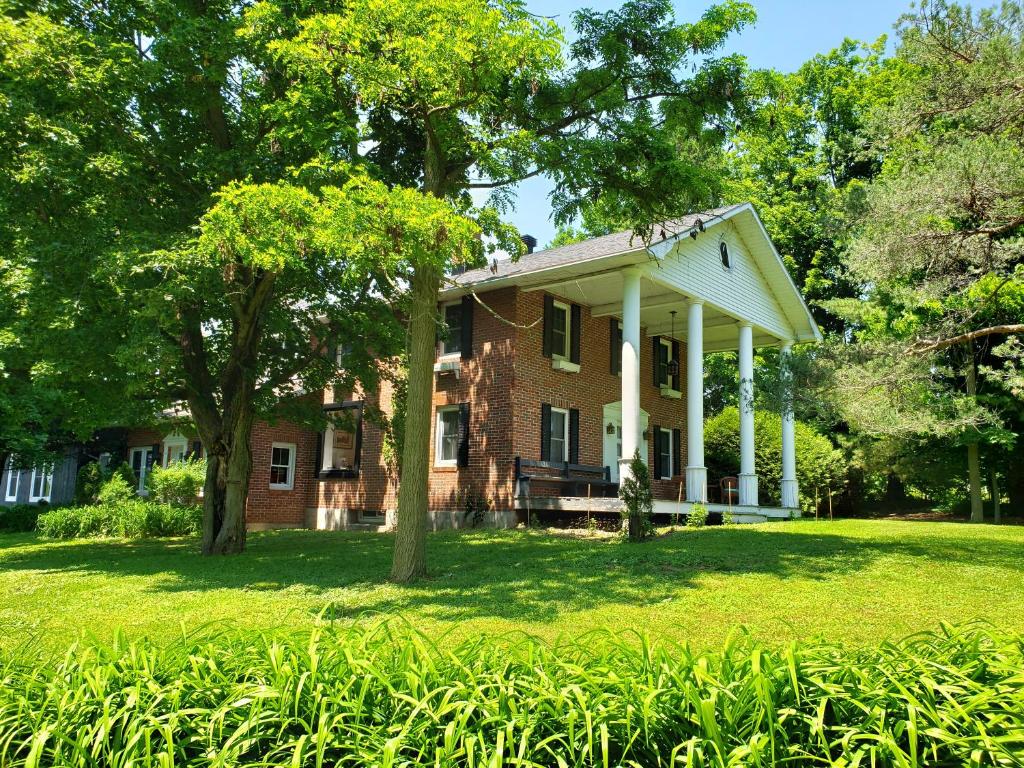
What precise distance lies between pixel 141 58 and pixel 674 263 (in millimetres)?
11269

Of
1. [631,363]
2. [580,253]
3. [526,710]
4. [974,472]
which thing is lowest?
[526,710]

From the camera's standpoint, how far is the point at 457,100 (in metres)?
9.06

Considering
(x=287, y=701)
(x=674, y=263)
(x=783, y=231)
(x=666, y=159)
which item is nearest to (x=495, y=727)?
(x=287, y=701)

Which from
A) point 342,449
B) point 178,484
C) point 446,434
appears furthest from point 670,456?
point 178,484

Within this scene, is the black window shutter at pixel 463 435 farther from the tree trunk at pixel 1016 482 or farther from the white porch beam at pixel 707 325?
the tree trunk at pixel 1016 482

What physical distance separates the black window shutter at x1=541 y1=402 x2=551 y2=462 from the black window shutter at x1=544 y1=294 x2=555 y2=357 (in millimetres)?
1303

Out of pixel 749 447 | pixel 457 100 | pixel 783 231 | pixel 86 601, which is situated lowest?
pixel 86 601

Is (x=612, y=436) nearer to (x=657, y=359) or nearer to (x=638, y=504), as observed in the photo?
(x=657, y=359)

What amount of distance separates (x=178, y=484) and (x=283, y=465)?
2837mm

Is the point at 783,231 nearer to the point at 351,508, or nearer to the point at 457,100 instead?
the point at 351,508

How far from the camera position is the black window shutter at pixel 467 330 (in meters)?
18.2

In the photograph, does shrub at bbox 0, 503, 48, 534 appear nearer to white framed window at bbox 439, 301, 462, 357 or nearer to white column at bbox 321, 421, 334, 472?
white column at bbox 321, 421, 334, 472

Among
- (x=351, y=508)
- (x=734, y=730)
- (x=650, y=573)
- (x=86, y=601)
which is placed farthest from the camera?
Result: (x=351, y=508)

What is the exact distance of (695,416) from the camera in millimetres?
Answer: 17594
